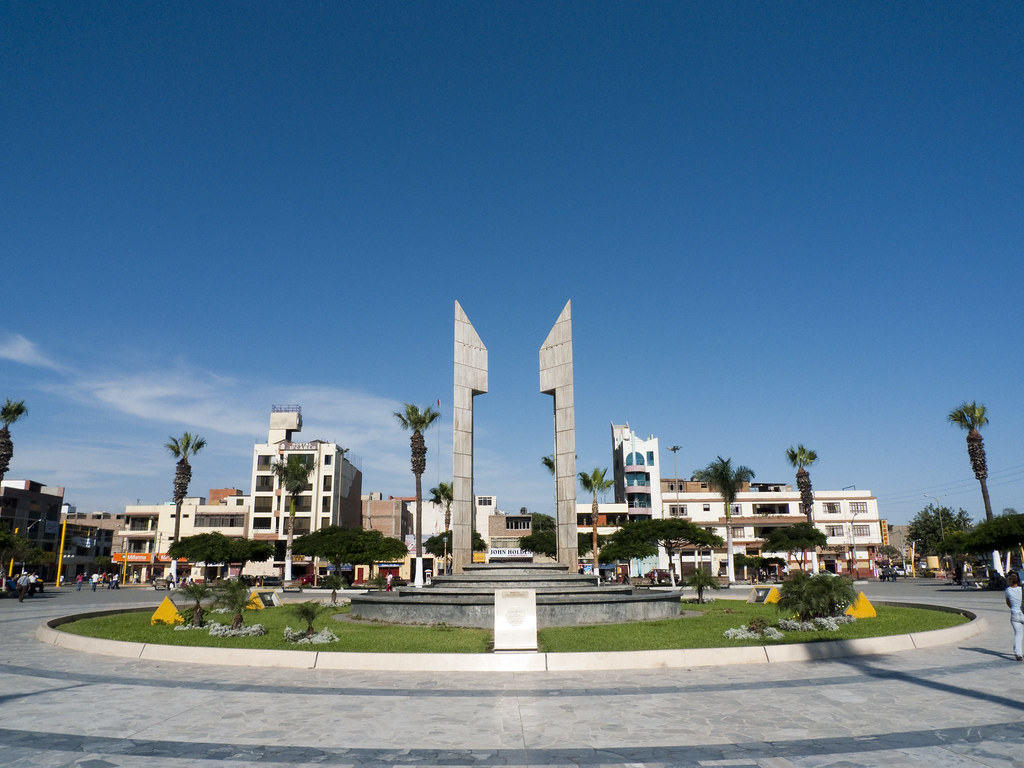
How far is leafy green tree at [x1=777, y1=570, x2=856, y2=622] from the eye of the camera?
18047mm

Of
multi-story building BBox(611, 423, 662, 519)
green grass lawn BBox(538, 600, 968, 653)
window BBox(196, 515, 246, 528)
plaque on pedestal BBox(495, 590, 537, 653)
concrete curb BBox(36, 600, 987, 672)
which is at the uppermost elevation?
multi-story building BBox(611, 423, 662, 519)

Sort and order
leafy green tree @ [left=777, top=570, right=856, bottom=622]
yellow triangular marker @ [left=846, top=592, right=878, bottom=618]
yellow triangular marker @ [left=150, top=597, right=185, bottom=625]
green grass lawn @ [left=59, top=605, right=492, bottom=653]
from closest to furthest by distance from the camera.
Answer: green grass lawn @ [left=59, top=605, right=492, bottom=653] → leafy green tree @ [left=777, top=570, right=856, bottom=622] → yellow triangular marker @ [left=150, top=597, right=185, bottom=625] → yellow triangular marker @ [left=846, top=592, right=878, bottom=618]

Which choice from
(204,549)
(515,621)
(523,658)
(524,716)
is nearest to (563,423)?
(515,621)

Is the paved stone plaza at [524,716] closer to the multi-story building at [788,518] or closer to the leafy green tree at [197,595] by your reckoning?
the leafy green tree at [197,595]

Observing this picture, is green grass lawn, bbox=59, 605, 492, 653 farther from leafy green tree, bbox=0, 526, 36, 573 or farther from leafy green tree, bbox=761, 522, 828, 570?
leafy green tree, bbox=761, 522, 828, 570

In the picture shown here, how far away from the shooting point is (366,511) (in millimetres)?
96250

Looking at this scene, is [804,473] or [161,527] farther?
[161,527]

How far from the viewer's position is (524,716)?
9.54m

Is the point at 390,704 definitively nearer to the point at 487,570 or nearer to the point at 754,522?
the point at 487,570

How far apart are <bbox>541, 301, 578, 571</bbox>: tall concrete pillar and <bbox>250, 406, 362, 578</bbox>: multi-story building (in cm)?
5648

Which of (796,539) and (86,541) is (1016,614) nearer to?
(796,539)

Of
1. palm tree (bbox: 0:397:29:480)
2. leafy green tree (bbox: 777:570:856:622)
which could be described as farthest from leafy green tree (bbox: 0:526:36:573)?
leafy green tree (bbox: 777:570:856:622)

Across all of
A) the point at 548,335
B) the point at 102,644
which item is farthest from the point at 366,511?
the point at 102,644

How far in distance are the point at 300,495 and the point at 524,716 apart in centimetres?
7800
